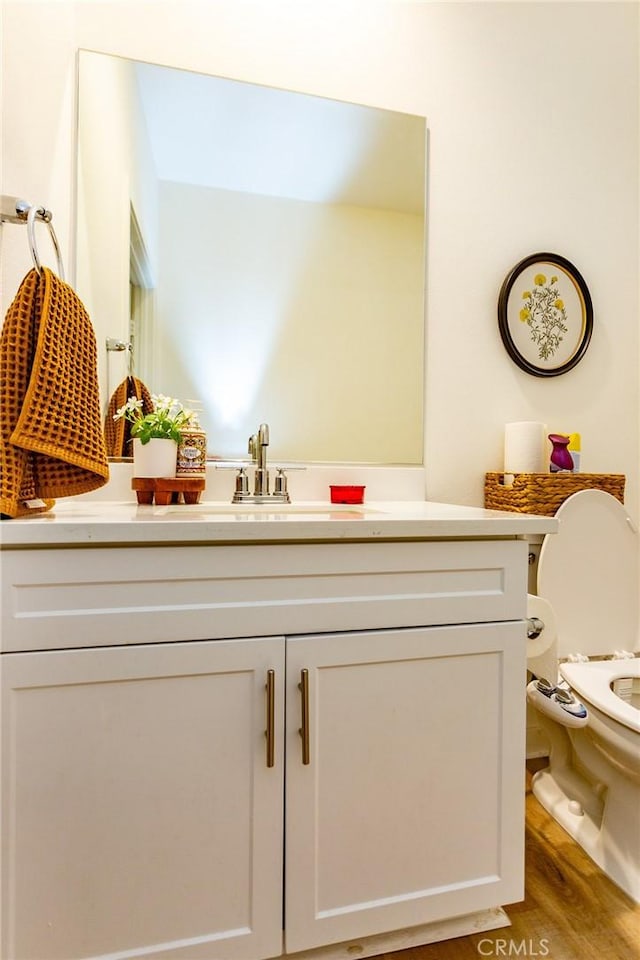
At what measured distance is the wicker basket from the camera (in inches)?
57.9

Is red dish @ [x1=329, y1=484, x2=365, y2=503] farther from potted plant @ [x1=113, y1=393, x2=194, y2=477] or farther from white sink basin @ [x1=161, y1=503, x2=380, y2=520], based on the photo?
potted plant @ [x1=113, y1=393, x2=194, y2=477]

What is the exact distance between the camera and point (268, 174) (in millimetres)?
1444

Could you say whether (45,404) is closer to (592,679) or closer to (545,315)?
(592,679)

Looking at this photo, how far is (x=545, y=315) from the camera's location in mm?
1669

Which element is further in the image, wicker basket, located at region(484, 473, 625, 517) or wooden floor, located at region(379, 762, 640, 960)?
wicker basket, located at region(484, 473, 625, 517)

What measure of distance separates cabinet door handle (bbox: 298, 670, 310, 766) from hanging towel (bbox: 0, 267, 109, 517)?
49 cm

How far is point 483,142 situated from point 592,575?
130 centimetres

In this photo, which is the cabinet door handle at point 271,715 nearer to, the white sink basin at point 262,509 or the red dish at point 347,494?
the white sink basin at point 262,509

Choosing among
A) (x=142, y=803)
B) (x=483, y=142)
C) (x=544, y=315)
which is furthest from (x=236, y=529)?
(x=483, y=142)

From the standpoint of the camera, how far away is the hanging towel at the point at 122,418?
4.40ft

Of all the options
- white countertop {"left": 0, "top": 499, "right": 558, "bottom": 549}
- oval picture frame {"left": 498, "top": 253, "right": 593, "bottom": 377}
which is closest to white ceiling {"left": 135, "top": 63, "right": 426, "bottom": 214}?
oval picture frame {"left": 498, "top": 253, "right": 593, "bottom": 377}

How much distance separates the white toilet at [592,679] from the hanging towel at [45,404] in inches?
36.6

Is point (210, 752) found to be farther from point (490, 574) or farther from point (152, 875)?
point (490, 574)

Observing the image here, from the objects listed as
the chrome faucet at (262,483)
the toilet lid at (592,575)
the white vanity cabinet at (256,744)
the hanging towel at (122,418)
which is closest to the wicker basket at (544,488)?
the toilet lid at (592,575)
